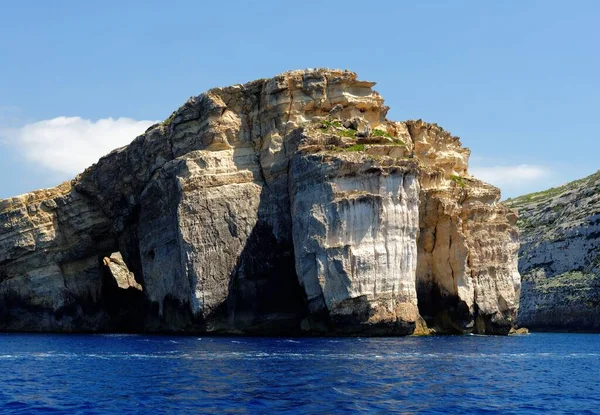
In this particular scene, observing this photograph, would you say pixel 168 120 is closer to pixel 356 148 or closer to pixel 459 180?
pixel 356 148

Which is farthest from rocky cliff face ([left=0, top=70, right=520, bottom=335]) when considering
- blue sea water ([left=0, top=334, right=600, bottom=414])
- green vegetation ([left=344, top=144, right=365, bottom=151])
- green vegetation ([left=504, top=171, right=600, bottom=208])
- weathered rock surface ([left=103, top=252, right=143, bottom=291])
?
green vegetation ([left=504, top=171, right=600, bottom=208])

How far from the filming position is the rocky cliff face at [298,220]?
62031 millimetres

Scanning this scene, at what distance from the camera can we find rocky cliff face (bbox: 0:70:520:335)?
A: 204ft

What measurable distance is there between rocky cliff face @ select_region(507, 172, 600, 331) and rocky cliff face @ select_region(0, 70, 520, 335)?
26.1 metres

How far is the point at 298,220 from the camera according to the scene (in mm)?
64438

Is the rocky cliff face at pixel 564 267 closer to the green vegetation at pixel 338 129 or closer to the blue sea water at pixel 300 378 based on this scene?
the blue sea water at pixel 300 378

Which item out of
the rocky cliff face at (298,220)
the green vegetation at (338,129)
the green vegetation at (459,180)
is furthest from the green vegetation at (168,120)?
the green vegetation at (459,180)

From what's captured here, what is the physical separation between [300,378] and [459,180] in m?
43.0

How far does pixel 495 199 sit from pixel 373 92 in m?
14.7

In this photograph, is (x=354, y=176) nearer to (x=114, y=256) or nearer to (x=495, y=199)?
(x=495, y=199)

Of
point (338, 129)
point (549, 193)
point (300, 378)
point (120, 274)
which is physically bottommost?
point (300, 378)

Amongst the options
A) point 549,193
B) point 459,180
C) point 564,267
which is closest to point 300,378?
point 459,180

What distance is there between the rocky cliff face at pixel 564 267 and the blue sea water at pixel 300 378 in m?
41.7

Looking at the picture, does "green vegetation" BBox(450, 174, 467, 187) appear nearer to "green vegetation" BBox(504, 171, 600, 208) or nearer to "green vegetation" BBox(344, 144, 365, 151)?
"green vegetation" BBox(344, 144, 365, 151)
